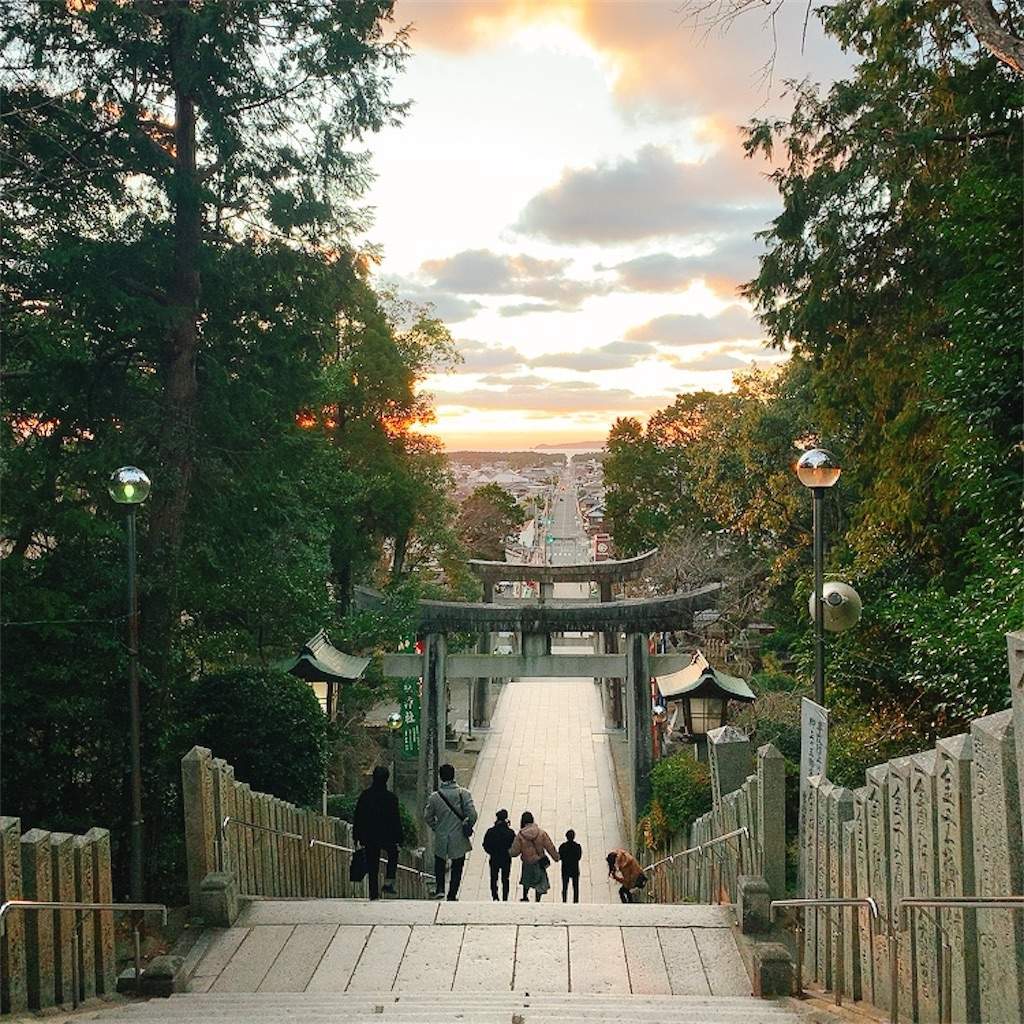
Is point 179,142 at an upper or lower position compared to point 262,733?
upper

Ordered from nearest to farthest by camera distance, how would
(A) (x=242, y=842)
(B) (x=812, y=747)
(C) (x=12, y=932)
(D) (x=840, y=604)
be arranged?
(C) (x=12, y=932)
(B) (x=812, y=747)
(A) (x=242, y=842)
(D) (x=840, y=604)

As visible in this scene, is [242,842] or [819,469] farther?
[819,469]

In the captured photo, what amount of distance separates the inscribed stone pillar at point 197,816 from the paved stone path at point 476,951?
453 mm

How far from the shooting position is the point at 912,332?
13.6 m

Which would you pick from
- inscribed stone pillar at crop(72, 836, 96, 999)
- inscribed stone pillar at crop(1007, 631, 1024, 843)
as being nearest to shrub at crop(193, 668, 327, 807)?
inscribed stone pillar at crop(72, 836, 96, 999)

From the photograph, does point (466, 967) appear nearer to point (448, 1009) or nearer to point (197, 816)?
point (448, 1009)

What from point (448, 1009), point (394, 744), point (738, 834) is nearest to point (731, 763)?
point (738, 834)

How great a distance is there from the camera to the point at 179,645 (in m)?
13.3

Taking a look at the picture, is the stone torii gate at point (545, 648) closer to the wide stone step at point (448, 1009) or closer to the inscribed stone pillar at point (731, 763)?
the inscribed stone pillar at point (731, 763)

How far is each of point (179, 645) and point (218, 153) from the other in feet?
20.3

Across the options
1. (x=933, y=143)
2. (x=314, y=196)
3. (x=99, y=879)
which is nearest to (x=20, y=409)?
(x=314, y=196)

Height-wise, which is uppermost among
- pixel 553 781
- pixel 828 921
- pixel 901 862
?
pixel 901 862

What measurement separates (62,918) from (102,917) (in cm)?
57

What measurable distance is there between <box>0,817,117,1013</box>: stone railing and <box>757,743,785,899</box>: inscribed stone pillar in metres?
4.81
